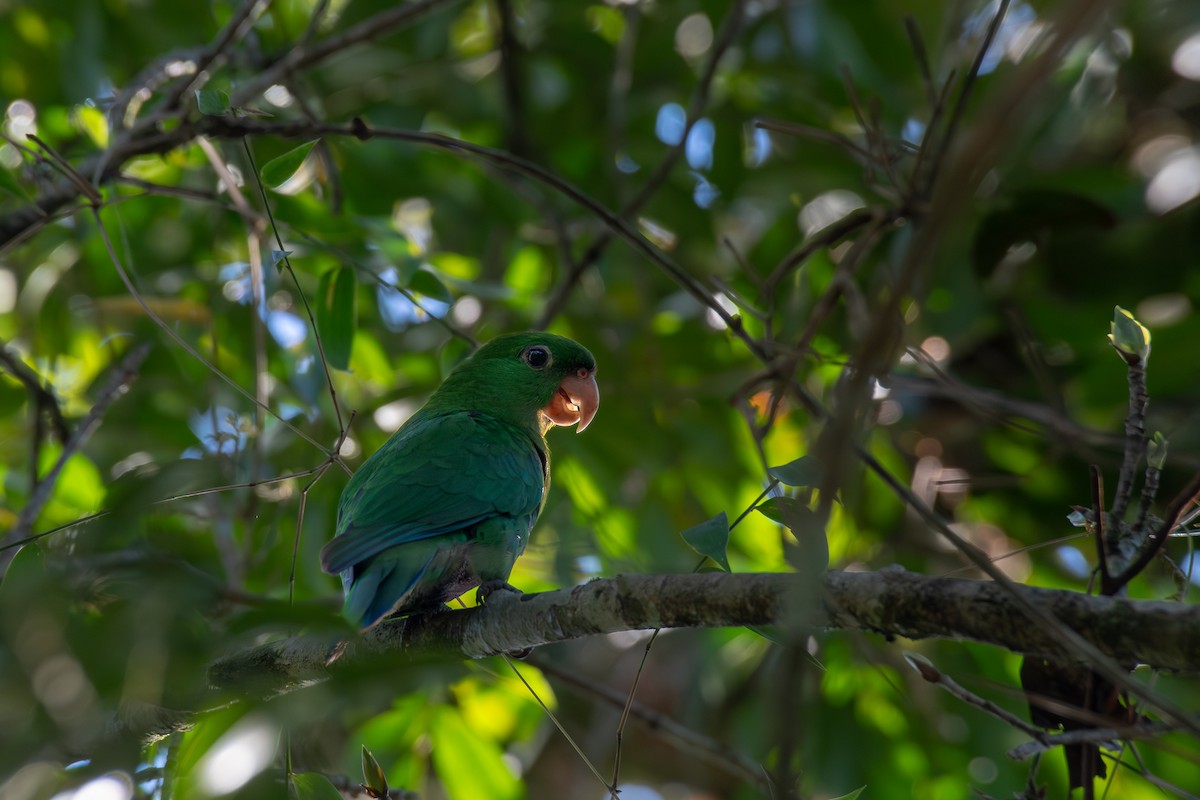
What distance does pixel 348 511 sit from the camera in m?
3.09

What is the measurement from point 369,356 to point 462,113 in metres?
1.31

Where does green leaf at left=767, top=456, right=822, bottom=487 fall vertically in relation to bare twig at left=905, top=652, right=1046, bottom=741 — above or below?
above

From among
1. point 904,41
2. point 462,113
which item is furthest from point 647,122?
point 904,41

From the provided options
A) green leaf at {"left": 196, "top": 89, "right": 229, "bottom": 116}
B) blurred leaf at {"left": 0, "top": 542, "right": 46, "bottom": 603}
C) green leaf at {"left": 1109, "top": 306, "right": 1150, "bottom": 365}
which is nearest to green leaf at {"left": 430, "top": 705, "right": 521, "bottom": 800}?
blurred leaf at {"left": 0, "top": 542, "right": 46, "bottom": 603}

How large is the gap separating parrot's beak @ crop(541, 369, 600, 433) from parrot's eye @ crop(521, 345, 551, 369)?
0.11 m

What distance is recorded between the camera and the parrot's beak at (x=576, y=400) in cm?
389

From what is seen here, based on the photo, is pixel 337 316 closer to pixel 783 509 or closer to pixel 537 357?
pixel 537 357

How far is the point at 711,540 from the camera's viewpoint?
1.89 meters

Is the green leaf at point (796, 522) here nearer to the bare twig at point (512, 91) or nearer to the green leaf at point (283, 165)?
the green leaf at point (283, 165)

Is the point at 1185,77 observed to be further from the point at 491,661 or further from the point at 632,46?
Result: the point at 491,661

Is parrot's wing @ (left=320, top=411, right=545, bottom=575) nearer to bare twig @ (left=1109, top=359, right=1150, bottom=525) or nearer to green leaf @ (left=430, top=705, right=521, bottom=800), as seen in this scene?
green leaf @ (left=430, top=705, right=521, bottom=800)

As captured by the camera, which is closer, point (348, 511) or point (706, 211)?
point (348, 511)

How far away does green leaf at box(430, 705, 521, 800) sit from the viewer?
11.3 feet

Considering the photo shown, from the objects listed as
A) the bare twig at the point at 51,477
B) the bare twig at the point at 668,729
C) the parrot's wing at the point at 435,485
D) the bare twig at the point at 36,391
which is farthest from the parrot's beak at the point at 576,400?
the bare twig at the point at 36,391
